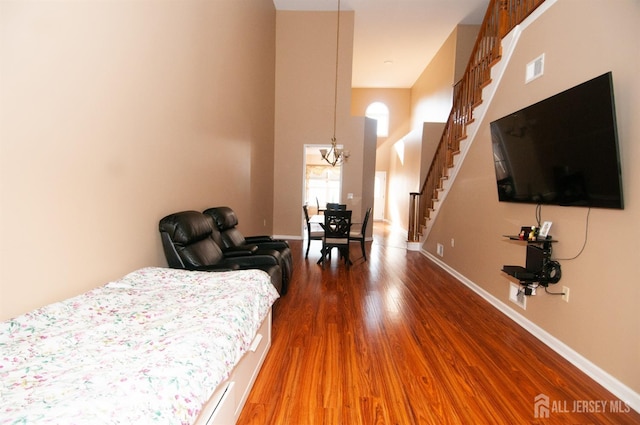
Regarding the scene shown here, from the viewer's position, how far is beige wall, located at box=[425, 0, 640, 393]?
1641mm

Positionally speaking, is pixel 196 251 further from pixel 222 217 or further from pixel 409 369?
pixel 409 369

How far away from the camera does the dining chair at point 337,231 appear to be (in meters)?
4.22

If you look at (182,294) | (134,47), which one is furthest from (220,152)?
(182,294)

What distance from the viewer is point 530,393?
1700 mm

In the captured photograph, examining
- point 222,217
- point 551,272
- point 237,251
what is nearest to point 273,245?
point 237,251

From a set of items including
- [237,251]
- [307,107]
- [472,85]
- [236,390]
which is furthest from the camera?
[307,107]

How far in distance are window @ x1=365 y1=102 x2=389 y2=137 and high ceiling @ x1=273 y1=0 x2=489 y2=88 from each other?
5.02ft

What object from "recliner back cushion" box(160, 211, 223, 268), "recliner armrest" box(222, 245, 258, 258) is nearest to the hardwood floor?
"recliner armrest" box(222, 245, 258, 258)

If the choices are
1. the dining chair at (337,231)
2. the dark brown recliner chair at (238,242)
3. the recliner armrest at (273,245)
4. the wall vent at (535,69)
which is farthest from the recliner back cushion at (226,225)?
the wall vent at (535,69)

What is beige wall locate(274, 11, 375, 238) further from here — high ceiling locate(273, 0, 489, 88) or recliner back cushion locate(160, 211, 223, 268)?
recliner back cushion locate(160, 211, 223, 268)

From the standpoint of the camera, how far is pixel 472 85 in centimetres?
374

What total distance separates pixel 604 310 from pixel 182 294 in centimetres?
271

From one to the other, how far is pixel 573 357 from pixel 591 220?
102 centimetres

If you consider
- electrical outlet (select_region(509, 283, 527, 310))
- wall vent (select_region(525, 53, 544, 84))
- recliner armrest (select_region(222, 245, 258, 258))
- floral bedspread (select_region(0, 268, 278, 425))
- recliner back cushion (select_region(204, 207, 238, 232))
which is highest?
wall vent (select_region(525, 53, 544, 84))
